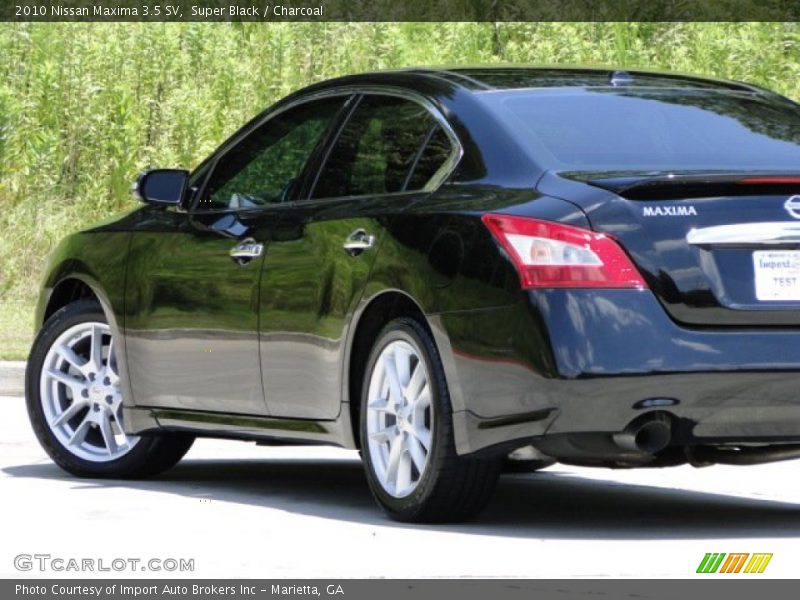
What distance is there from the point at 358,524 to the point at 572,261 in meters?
1.36

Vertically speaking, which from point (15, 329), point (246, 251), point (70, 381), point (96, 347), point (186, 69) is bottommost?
point (15, 329)

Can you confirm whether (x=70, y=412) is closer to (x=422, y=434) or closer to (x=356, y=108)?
(x=356, y=108)

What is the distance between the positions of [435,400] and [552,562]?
0.90 m

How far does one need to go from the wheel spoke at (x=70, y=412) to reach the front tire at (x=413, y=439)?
2069mm

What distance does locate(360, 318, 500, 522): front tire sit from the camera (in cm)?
700

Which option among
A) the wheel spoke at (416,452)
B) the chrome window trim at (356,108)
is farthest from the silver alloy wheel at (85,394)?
the wheel spoke at (416,452)

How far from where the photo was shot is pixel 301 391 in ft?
25.7

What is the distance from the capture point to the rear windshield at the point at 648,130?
7.08 meters

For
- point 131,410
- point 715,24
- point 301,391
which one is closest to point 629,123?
point 301,391

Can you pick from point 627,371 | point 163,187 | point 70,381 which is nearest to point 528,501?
point 627,371

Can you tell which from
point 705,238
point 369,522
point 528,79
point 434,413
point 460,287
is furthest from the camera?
point 528,79

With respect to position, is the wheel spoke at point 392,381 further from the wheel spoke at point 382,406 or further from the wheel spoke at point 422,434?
the wheel spoke at point 422,434

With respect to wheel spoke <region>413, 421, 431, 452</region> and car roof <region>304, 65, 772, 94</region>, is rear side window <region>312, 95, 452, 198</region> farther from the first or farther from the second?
wheel spoke <region>413, 421, 431, 452</region>

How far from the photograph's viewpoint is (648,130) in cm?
736
